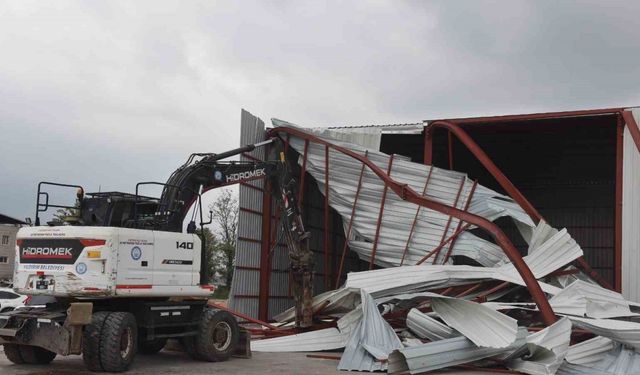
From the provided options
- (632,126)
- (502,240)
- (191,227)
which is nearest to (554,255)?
(502,240)

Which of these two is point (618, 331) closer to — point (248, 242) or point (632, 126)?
point (632, 126)

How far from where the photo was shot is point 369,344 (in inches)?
539

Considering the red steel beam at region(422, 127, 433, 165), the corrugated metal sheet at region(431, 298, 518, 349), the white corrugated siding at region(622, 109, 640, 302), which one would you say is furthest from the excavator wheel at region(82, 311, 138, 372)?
the white corrugated siding at region(622, 109, 640, 302)

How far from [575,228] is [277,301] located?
572 inches

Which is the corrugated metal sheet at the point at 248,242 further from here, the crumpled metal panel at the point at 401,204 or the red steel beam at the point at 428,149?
the red steel beam at the point at 428,149

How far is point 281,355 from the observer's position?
1542cm

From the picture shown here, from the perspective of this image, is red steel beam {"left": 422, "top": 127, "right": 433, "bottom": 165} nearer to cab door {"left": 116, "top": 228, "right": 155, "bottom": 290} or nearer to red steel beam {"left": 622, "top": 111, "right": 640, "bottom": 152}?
red steel beam {"left": 622, "top": 111, "right": 640, "bottom": 152}

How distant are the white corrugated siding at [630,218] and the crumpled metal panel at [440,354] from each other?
24.6 ft

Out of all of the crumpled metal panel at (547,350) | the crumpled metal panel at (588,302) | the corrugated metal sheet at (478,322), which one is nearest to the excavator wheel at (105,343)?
the corrugated metal sheet at (478,322)

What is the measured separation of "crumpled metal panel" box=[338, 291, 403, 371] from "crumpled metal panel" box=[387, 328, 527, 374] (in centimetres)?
77

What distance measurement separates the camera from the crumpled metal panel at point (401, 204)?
2084 cm

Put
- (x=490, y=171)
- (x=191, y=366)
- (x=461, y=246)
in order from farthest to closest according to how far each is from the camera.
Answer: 1. (x=461, y=246)
2. (x=490, y=171)
3. (x=191, y=366)

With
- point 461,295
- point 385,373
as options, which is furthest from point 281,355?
point 461,295

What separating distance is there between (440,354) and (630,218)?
948 cm
